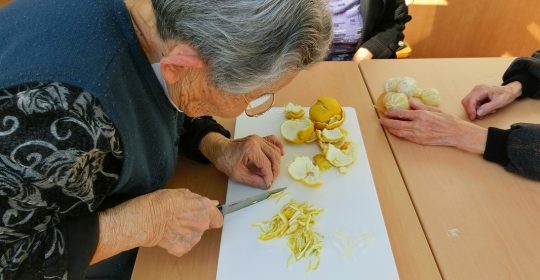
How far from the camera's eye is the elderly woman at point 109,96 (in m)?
0.52

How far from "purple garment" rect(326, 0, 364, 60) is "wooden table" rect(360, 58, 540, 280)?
25.1 inches

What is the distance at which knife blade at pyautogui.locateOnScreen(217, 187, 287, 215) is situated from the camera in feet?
2.55

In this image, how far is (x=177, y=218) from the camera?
0.71m

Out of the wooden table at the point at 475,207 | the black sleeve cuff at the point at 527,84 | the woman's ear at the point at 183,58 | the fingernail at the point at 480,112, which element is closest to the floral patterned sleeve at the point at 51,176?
the woman's ear at the point at 183,58

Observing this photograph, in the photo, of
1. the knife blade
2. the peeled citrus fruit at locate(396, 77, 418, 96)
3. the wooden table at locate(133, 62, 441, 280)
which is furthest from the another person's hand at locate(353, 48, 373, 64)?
the knife blade

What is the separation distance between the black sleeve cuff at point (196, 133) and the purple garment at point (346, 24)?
32.0 inches

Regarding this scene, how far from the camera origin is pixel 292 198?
0.84 m

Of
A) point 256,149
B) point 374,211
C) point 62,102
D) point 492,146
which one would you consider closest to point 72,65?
point 62,102

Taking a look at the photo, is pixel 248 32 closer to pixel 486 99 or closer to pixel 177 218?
pixel 177 218

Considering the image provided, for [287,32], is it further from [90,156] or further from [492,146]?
[492,146]

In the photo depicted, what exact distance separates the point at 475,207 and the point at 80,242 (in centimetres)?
78

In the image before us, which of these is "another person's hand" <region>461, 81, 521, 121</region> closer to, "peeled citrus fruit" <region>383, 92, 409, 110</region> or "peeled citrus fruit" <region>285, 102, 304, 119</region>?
"peeled citrus fruit" <region>383, 92, 409, 110</region>

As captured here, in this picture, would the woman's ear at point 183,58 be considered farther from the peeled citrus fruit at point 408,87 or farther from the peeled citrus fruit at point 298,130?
the peeled citrus fruit at point 408,87

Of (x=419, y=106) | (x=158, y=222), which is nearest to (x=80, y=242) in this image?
(x=158, y=222)
